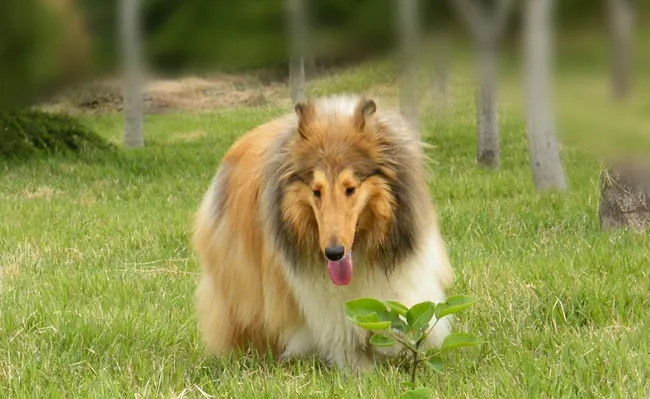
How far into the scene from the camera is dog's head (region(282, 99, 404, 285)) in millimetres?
2850

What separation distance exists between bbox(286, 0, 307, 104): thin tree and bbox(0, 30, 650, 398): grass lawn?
Result: 3cm

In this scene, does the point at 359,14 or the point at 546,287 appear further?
the point at 546,287

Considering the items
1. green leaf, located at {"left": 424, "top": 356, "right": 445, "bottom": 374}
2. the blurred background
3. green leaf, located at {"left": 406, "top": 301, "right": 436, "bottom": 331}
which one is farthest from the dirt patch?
green leaf, located at {"left": 424, "top": 356, "right": 445, "bottom": 374}

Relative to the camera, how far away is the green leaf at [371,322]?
2.26 m

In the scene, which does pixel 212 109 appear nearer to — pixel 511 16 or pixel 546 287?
pixel 511 16

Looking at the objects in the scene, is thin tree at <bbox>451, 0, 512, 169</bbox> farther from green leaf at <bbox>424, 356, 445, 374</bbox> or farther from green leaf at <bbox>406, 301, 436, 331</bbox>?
green leaf at <bbox>424, 356, 445, 374</bbox>

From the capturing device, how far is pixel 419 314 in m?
2.45

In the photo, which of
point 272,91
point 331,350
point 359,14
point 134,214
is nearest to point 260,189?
point 331,350

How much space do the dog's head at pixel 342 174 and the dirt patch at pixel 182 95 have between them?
1.65 m

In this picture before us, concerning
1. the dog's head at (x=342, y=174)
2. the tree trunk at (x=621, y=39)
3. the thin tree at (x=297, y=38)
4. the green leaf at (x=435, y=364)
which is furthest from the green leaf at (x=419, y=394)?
the tree trunk at (x=621, y=39)

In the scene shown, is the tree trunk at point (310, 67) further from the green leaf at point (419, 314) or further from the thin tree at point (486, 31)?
the green leaf at point (419, 314)

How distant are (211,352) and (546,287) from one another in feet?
5.21

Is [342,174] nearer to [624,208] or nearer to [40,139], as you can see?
[624,208]

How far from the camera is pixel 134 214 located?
7297mm
